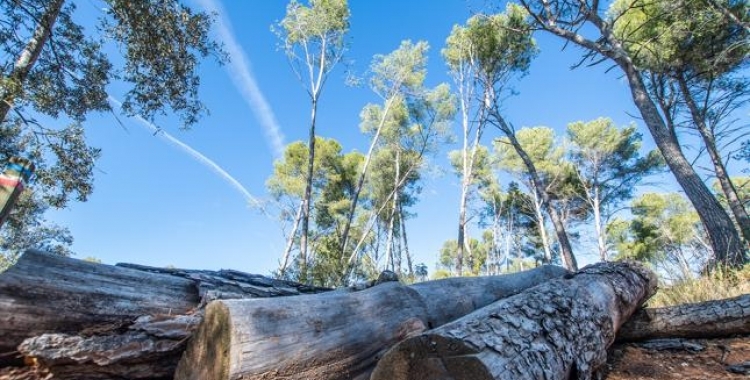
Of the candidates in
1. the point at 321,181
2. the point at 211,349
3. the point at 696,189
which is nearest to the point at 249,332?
the point at 211,349

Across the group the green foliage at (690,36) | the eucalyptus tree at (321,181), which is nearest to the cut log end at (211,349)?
the green foliage at (690,36)

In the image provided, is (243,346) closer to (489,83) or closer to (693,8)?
(693,8)

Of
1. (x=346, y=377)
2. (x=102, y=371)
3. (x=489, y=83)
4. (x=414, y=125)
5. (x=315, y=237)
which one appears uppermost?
(x=414, y=125)

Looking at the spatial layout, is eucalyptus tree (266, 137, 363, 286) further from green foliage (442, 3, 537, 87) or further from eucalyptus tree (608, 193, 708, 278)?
eucalyptus tree (608, 193, 708, 278)

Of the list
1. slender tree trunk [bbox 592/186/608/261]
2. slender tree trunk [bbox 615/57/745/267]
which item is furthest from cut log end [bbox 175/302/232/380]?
slender tree trunk [bbox 592/186/608/261]

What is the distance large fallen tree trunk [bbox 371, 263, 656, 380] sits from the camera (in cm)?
96

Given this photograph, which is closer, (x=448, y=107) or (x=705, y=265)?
(x=705, y=265)

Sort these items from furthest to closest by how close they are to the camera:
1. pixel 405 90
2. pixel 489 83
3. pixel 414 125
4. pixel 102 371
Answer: pixel 414 125 < pixel 405 90 < pixel 489 83 < pixel 102 371

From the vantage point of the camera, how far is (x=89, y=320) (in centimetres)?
119

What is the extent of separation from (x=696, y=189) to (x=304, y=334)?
530 centimetres

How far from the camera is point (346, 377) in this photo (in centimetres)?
133

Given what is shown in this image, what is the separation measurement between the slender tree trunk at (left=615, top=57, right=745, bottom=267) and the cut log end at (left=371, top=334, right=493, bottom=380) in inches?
182

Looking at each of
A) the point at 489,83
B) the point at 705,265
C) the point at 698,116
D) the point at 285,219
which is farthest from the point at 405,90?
the point at 705,265

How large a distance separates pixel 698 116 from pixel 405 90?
29.9 ft
